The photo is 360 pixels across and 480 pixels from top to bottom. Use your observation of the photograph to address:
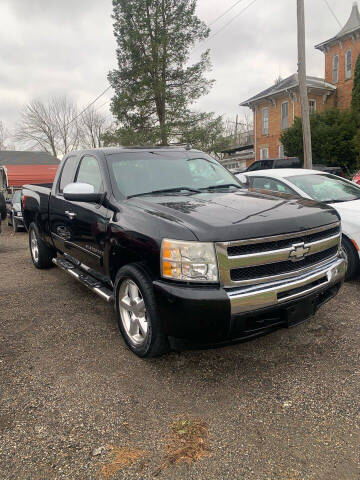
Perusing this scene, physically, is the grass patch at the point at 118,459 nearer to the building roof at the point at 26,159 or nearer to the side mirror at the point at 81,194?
the side mirror at the point at 81,194

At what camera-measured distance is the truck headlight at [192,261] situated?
2525 mm

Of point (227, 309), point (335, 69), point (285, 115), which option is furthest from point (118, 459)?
point (335, 69)

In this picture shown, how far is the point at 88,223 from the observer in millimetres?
3805

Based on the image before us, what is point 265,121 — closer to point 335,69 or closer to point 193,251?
Result: point 335,69

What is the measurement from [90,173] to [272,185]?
307cm

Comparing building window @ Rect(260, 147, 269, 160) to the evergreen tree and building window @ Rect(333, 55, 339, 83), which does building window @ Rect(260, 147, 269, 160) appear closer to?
building window @ Rect(333, 55, 339, 83)

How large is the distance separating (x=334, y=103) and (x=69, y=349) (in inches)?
1136

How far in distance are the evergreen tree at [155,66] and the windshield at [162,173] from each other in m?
18.2

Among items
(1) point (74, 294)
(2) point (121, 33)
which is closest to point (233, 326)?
(1) point (74, 294)

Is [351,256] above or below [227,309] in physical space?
below

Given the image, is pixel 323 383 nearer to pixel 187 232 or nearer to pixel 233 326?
pixel 233 326

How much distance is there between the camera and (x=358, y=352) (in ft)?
10.5

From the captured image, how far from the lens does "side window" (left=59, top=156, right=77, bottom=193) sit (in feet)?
15.4

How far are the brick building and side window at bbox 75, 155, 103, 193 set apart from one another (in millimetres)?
24578
